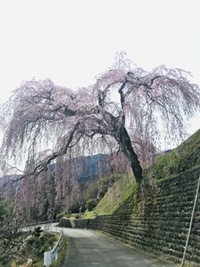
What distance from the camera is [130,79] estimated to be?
16141 mm

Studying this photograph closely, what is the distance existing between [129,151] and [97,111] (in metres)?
2.62

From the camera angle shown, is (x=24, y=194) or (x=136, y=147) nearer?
(x=24, y=194)

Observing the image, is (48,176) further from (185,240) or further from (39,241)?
(185,240)

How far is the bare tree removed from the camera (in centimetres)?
1450

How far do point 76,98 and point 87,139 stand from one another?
192 cm

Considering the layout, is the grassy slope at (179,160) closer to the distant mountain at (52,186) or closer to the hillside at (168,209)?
the hillside at (168,209)

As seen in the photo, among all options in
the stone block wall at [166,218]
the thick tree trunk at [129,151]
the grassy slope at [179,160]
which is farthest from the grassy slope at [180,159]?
the thick tree trunk at [129,151]

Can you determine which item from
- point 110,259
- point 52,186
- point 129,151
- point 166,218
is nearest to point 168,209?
point 166,218

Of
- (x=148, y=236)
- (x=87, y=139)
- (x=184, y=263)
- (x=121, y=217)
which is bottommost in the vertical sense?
(x=184, y=263)

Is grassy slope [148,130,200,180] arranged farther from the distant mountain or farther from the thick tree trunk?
the distant mountain

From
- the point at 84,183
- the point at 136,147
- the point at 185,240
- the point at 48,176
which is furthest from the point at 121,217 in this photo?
the point at 185,240

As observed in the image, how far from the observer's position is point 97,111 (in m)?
15.5

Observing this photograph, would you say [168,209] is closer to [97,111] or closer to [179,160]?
[179,160]

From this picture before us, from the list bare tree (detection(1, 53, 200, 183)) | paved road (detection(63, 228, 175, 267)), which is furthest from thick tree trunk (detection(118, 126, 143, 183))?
paved road (detection(63, 228, 175, 267))
